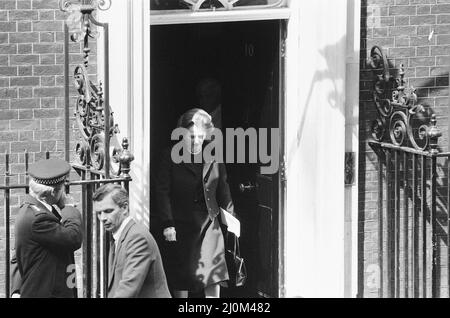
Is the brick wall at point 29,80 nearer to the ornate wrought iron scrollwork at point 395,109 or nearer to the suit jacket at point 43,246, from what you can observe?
the suit jacket at point 43,246

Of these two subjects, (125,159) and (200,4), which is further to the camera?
(200,4)

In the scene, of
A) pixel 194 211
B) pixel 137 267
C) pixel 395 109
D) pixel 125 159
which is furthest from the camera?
pixel 194 211

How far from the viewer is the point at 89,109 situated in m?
7.96

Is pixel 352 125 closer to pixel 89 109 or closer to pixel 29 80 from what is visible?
pixel 89 109

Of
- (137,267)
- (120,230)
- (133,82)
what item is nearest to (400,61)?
(133,82)

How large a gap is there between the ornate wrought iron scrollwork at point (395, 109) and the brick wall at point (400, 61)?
9cm

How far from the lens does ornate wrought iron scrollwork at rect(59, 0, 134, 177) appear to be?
25.1 ft

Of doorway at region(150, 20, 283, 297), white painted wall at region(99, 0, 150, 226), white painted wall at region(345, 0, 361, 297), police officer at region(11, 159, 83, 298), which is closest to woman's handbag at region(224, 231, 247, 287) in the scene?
doorway at region(150, 20, 283, 297)

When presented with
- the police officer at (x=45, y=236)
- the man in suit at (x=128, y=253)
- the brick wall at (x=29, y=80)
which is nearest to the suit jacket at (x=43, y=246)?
the police officer at (x=45, y=236)

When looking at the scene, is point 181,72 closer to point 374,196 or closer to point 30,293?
point 374,196

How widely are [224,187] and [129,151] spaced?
138cm

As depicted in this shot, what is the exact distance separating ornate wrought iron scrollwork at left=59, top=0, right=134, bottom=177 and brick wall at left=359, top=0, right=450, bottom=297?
2013 mm

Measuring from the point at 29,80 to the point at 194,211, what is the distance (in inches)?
67.1

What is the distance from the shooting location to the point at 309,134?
28.8 feet
